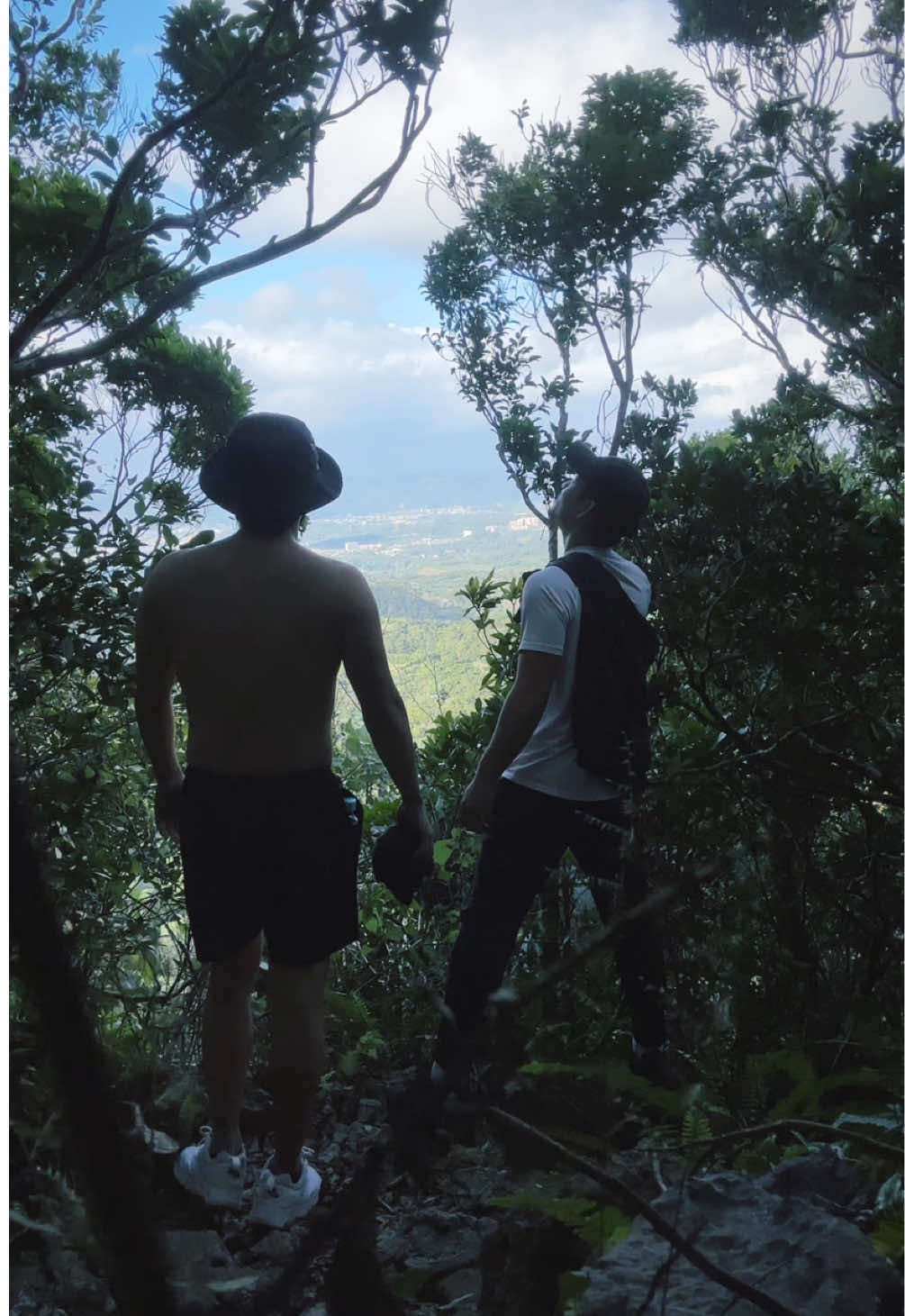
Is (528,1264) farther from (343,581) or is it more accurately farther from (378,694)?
(343,581)


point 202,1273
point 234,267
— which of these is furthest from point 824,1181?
point 234,267

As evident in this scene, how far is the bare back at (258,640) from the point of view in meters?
1.83

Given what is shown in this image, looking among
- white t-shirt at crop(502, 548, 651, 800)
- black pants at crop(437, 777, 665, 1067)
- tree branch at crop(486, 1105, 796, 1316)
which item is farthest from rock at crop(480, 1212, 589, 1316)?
white t-shirt at crop(502, 548, 651, 800)

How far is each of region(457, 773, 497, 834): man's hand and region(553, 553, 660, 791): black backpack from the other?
0.21 metres

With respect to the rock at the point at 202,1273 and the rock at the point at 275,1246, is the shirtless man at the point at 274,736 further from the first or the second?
the rock at the point at 202,1273

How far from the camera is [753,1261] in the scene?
1.21 metres

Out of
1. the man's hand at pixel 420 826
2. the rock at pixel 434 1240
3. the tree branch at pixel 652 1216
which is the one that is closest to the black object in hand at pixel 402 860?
the man's hand at pixel 420 826

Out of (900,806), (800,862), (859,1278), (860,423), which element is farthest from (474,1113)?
(860,423)

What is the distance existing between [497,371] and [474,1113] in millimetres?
2400

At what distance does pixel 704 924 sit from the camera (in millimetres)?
2277

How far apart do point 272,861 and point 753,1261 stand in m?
1.01

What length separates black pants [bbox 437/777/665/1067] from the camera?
2.21 meters

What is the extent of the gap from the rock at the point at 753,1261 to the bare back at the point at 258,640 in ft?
3.13

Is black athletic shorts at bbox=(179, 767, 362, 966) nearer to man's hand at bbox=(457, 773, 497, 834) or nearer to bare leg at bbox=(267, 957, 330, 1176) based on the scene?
bare leg at bbox=(267, 957, 330, 1176)
